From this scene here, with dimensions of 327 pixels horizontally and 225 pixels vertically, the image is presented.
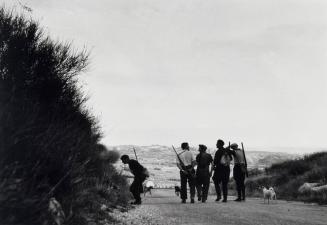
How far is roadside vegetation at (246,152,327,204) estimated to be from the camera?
18.8 meters

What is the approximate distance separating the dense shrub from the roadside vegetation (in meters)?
7.06

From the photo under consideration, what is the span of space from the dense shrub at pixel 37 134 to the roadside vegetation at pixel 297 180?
23.2ft

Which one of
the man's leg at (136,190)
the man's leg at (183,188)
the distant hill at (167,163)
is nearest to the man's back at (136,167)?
the man's leg at (136,190)

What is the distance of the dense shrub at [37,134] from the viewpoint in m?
6.37

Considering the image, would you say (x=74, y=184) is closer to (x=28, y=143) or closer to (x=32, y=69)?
(x=28, y=143)

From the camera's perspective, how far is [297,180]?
24078 millimetres

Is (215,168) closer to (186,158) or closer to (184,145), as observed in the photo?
(186,158)

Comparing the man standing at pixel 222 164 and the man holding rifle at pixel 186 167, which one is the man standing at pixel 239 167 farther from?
the man holding rifle at pixel 186 167

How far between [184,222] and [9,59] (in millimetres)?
6344

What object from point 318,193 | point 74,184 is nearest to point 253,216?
point 74,184

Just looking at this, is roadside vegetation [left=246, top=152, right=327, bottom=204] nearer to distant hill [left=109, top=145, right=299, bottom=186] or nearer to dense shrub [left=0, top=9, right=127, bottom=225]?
dense shrub [left=0, top=9, right=127, bottom=225]

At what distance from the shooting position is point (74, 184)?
9016mm

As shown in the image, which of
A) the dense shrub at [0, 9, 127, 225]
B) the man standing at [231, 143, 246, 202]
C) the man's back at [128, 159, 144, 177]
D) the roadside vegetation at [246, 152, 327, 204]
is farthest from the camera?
the roadside vegetation at [246, 152, 327, 204]

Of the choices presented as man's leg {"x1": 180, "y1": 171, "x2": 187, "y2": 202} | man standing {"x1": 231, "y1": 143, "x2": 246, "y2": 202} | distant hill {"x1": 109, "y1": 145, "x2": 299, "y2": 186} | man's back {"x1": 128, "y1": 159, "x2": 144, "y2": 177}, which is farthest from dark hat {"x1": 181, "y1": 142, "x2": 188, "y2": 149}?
distant hill {"x1": 109, "y1": 145, "x2": 299, "y2": 186}
